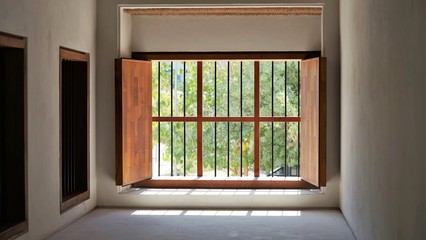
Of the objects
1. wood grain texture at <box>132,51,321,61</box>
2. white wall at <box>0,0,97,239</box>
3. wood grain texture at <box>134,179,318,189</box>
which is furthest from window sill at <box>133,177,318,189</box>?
white wall at <box>0,0,97,239</box>

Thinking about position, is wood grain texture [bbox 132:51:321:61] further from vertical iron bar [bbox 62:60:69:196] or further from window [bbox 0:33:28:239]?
window [bbox 0:33:28:239]

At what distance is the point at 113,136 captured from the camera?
905 centimetres

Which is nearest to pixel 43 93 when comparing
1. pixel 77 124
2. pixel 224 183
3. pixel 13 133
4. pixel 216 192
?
pixel 13 133

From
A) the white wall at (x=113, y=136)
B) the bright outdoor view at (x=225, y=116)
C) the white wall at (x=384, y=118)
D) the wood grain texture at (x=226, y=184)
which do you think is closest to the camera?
the white wall at (x=384, y=118)

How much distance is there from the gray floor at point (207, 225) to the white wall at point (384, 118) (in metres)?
0.37

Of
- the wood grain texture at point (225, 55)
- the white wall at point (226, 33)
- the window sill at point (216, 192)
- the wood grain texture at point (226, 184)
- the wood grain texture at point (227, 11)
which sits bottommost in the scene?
the window sill at point (216, 192)

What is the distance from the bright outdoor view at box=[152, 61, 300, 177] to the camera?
9.89m

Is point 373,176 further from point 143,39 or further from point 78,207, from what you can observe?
point 143,39

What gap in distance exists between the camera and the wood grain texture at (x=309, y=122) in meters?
8.78

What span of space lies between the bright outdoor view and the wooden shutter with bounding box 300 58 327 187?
0.69 meters

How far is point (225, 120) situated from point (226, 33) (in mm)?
1147

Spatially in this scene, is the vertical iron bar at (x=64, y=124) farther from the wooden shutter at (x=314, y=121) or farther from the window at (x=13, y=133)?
the wooden shutter at (x=314, y=121)

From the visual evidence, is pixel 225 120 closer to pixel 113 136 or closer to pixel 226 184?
pixel 226 184

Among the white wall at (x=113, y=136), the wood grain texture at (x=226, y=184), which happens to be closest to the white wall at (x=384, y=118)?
the white wall at (x=113, y=136)
